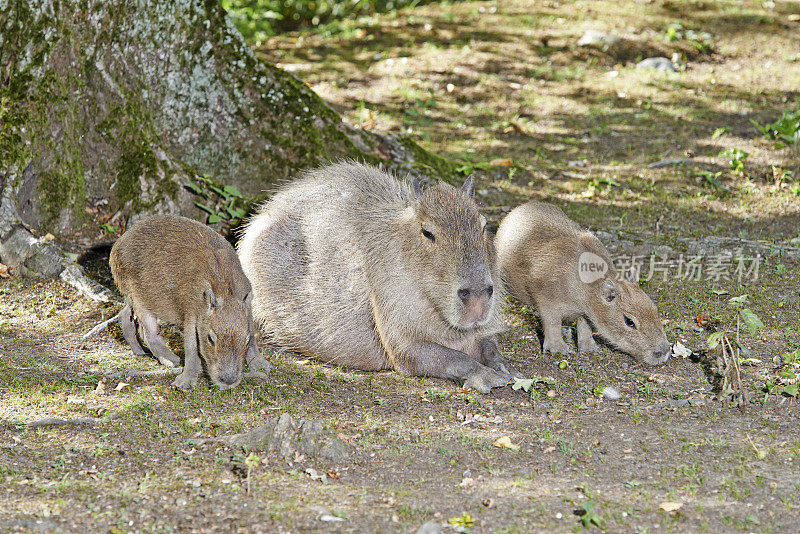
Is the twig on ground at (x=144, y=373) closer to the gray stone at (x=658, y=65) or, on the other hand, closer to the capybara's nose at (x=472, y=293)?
the capybara's nose at (x=472, y=293)

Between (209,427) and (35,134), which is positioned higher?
(35,134)

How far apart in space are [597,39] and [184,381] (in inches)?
335

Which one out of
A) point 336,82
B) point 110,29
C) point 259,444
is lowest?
point 259,444

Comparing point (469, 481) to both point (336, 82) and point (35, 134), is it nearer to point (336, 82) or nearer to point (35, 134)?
point (35, 134)

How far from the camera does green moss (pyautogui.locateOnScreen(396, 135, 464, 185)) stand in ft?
24.7

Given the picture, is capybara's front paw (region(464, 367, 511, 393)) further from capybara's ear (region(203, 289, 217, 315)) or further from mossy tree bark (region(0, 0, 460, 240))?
mossy tree bark (region(0, 0, 460, 240))

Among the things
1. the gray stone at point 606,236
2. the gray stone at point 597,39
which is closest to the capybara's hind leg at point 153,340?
the gray stone at point 606,236

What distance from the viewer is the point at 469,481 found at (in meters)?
3.61

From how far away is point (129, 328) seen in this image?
529cm

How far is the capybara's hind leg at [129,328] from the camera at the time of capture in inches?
207

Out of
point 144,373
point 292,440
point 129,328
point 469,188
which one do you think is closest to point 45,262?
point 129,328

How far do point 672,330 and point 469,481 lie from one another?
7.88ft

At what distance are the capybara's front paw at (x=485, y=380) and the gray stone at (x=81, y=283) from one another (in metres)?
2.60

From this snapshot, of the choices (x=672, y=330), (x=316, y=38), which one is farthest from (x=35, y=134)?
(x=316, y=38)
